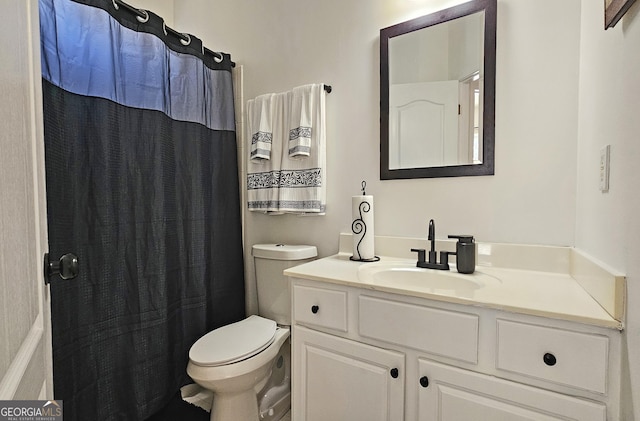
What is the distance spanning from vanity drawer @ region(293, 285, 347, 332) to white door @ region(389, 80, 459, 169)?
0.74 metres

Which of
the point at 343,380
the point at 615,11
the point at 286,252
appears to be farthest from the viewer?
the point at 286,252

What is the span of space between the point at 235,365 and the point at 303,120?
4.13 feet

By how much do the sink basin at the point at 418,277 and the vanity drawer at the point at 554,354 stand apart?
26cm

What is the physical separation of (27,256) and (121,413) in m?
1.30

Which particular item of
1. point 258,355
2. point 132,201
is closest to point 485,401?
point 258,355

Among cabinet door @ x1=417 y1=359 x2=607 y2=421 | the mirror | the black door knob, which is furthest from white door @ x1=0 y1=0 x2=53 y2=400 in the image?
the mirror

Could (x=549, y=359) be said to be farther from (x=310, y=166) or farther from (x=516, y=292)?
(x=310, y=166)

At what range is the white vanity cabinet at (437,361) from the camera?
822 mm

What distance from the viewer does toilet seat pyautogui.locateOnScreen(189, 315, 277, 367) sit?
1.36m

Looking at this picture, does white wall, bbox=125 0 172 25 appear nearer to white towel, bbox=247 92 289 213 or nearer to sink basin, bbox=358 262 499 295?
white towel, bbox=247 92 289 213

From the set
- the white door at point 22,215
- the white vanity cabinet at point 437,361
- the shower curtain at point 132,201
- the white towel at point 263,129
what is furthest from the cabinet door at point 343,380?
the white towel at point 263,129

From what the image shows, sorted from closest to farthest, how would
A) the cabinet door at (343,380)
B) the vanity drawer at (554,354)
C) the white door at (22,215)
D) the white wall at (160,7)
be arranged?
the white door at (22,215), the vanity drawer at (554,354), the cabinet door at (343,380), the white wall at (160,7)

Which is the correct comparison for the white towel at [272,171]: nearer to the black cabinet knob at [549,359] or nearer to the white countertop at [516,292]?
the white countertop at [516,292]

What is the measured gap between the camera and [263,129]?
190cm
